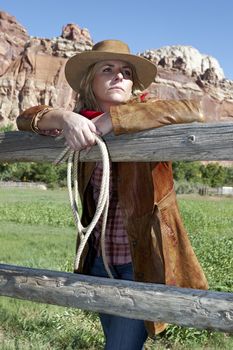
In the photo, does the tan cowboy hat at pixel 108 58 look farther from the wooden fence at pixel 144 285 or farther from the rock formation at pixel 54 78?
the rock formation at pixel 54 78

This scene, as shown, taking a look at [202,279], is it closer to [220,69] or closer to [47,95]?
[47,95]

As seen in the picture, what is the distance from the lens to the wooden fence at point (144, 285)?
194 centimetres

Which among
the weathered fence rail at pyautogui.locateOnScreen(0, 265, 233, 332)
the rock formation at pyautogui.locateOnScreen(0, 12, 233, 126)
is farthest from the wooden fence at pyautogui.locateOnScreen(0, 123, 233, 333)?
the rock formation at pyautogui.locateOnScreen(0, 12, 233, 126)

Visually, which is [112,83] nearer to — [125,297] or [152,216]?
[152,216]

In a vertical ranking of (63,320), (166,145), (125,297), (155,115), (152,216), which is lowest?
(63,320)

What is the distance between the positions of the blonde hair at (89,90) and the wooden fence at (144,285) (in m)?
0.29

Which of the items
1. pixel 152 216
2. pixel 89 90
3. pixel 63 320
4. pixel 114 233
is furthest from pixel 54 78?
pixel 152 216

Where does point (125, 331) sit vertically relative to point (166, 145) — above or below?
below

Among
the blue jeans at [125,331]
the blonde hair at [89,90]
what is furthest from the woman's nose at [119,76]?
the blue jeans at [125,331]

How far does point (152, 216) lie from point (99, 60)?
835 mm

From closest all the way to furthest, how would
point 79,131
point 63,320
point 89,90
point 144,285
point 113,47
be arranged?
point 144,285 → point 79,131 → point 113,47 → point 89,90 → point 63,320

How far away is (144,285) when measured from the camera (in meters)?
2.07

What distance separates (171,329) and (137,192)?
235cm

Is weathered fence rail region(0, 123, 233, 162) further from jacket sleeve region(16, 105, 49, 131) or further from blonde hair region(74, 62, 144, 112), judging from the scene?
blonde hair region(74, 62, 144, 112)
